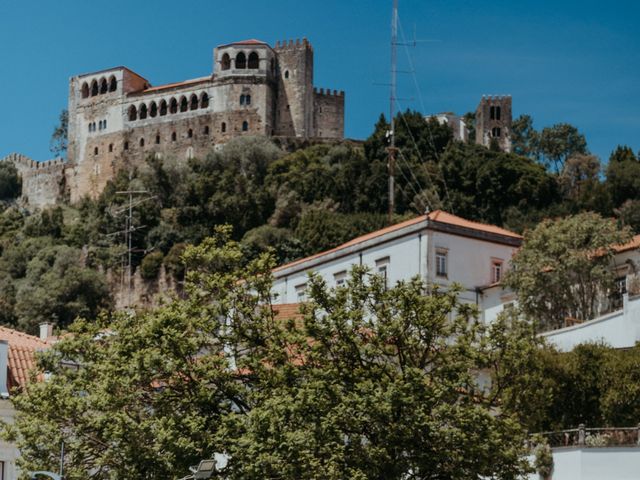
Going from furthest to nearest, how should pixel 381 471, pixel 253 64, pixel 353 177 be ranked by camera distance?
pixel 253 64 < pixel 353 177 < pixel 381 471

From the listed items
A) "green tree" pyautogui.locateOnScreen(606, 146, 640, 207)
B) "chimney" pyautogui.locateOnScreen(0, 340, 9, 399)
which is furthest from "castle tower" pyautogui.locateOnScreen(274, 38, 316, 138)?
"chimney" pyautogui.locateOnScreen(0, 340, 9, 399)

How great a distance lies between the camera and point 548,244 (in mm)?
58844

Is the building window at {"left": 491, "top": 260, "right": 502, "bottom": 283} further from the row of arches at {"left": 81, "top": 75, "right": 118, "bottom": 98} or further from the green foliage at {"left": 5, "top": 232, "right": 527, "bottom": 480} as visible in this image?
the row of arches at {"left": 81, "top": 75, "right": 118, "bottom": 98}

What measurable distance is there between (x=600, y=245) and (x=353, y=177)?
165ft

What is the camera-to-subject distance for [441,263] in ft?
200

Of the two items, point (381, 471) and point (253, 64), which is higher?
point (253, 64)

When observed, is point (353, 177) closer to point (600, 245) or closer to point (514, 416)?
point (600, 245)

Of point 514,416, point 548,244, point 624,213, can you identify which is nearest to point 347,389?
point 514,416

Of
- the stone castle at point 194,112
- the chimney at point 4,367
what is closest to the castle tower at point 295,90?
the stone castle at point 194,112

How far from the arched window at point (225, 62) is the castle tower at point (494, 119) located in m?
27.0

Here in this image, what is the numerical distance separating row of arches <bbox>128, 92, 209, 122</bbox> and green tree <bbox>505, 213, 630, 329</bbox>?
2773 inches

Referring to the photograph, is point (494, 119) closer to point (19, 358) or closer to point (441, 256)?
point (441, 256)

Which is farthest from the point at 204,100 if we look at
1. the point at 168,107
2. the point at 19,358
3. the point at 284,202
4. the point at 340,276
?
the point at 19,358

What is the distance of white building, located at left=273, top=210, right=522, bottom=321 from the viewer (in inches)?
2379
